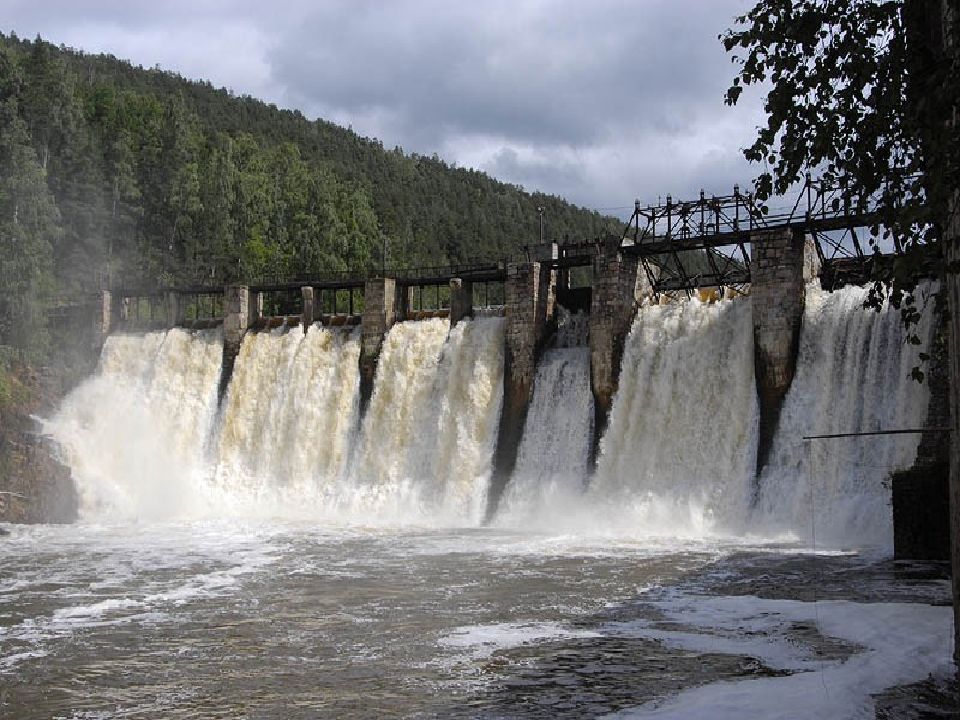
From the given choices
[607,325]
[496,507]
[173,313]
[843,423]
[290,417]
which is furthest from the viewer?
[173,313]

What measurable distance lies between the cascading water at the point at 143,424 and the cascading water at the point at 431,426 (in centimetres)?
727

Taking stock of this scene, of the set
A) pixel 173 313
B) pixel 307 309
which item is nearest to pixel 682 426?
pixel 307 309

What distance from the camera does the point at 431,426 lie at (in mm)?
35094

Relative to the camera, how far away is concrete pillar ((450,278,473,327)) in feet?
120

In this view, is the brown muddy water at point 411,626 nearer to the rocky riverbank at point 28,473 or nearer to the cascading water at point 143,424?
the rocky riverbank at point 28,473

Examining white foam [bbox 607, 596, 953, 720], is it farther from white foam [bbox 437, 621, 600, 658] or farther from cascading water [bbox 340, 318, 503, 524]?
cascading water [bbox 340, 318, 503, 524]

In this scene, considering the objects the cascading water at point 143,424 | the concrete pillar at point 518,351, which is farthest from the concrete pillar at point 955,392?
the cascading water at point 143,424

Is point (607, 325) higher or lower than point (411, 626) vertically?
higher

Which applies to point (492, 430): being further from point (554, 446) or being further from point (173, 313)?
point (173, 313)

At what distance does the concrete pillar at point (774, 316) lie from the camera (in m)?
27.2

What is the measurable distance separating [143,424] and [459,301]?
14042mm

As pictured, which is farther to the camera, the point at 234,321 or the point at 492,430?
the point at 234,321

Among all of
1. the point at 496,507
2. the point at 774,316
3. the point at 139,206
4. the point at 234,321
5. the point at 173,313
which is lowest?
the point at 496,507

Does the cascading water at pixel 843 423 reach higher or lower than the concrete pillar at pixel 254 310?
lower
